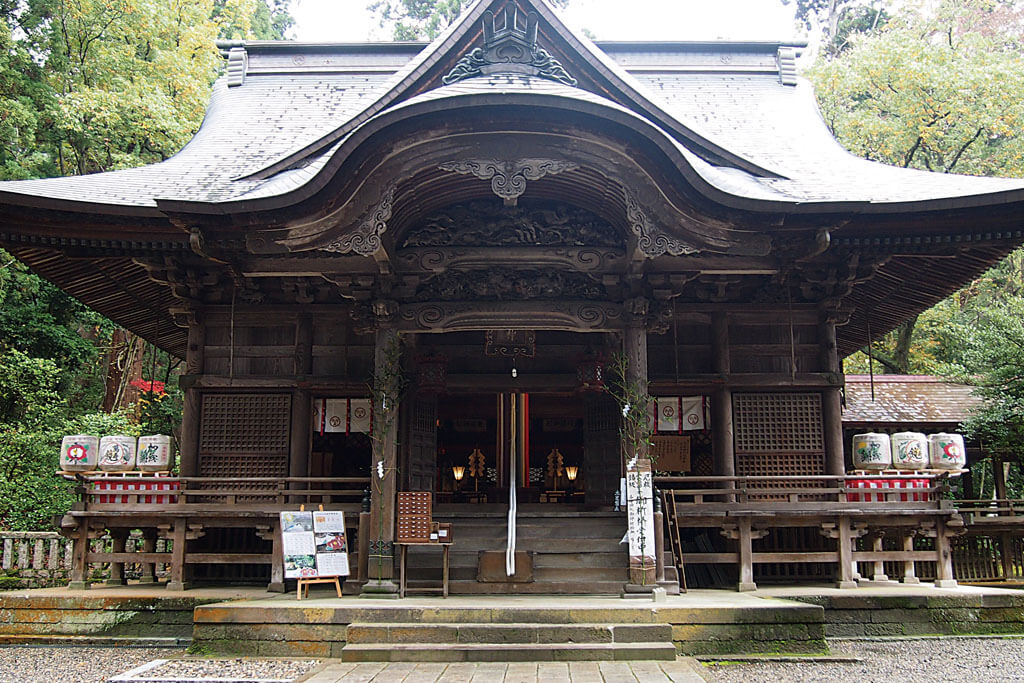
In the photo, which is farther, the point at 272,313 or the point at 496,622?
the point at 272,313

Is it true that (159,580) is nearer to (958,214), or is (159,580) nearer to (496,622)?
(496,622)

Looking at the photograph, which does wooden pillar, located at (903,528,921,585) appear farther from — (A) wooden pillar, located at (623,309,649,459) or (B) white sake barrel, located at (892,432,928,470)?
(A) wooden pillar, located at (623,309,649,459)

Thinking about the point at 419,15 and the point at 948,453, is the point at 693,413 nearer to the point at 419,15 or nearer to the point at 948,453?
the point at 948,453

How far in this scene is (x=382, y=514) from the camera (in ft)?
31.2

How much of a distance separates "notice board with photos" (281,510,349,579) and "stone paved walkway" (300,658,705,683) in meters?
2.03

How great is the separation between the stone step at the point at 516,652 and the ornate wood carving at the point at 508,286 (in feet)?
14.0

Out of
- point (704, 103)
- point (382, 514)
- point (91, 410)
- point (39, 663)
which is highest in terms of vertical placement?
point (704, 103)

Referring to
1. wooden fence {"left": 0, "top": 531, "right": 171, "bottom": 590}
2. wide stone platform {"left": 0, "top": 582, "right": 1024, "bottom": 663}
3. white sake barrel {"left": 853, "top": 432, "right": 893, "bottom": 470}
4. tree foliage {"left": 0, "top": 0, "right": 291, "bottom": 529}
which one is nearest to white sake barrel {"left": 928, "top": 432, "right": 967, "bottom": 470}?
white sake barrel {"left": 853, "top": 432, "right": 893, "bottom": 470}

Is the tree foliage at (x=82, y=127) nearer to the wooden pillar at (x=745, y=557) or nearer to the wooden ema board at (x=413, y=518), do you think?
the wooden ema board at (x=413, y=518)

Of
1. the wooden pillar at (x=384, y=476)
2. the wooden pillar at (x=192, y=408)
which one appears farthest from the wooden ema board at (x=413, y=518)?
the wooden pillar at (x=192, y=408)

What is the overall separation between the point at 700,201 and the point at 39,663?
807 cm

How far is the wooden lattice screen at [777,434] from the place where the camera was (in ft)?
36.8

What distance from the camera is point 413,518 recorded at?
29.8 feet

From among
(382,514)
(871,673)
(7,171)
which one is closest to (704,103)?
(382,514)
